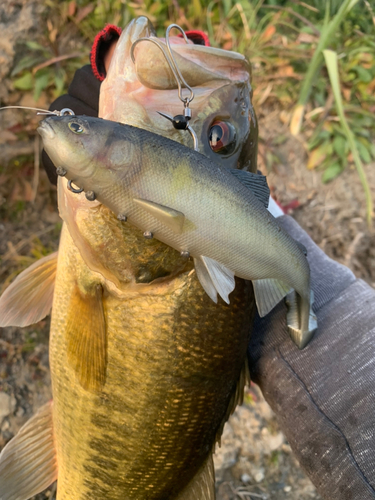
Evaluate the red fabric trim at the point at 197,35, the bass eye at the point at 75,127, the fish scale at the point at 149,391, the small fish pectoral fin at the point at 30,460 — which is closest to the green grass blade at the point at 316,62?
the red fabric trim at the point at 197,35

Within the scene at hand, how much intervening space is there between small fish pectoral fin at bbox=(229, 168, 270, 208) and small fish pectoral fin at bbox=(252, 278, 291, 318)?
24 centimetres

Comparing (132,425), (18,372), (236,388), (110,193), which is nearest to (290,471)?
(236,388)

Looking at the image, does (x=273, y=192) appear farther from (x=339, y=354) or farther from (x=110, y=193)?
(x=110, y=193)

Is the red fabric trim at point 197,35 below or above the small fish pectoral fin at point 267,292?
above

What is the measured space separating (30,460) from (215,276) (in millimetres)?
1497

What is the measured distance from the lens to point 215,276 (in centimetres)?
101

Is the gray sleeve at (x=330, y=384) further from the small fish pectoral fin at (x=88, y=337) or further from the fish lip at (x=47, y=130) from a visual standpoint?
the fish lip at (x=47, y=130)

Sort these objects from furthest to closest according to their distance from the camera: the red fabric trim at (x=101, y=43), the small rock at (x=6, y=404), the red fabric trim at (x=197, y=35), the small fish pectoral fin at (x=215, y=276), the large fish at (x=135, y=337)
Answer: the small rock at (x=6, y=404) < the red fabric trim at (x=197, y=35) < the red fabric trim at (x=101, y=43) < the large fish at (x=135, y=337) < the small fish pectoral fin at (x=215, y=276)

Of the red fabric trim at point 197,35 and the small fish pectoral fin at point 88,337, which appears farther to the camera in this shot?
the red fabric trim at point 197,35

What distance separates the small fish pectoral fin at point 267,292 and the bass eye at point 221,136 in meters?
0.47

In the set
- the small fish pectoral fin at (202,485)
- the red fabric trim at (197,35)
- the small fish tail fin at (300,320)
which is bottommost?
the small fish pectoral fin at (202,485)

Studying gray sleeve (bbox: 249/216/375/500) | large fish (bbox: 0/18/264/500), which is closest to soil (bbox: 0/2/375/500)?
large fish (bbox: 0/18/264/500)

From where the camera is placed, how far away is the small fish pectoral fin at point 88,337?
1437 mm

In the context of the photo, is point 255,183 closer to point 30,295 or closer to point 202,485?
point 30,295
